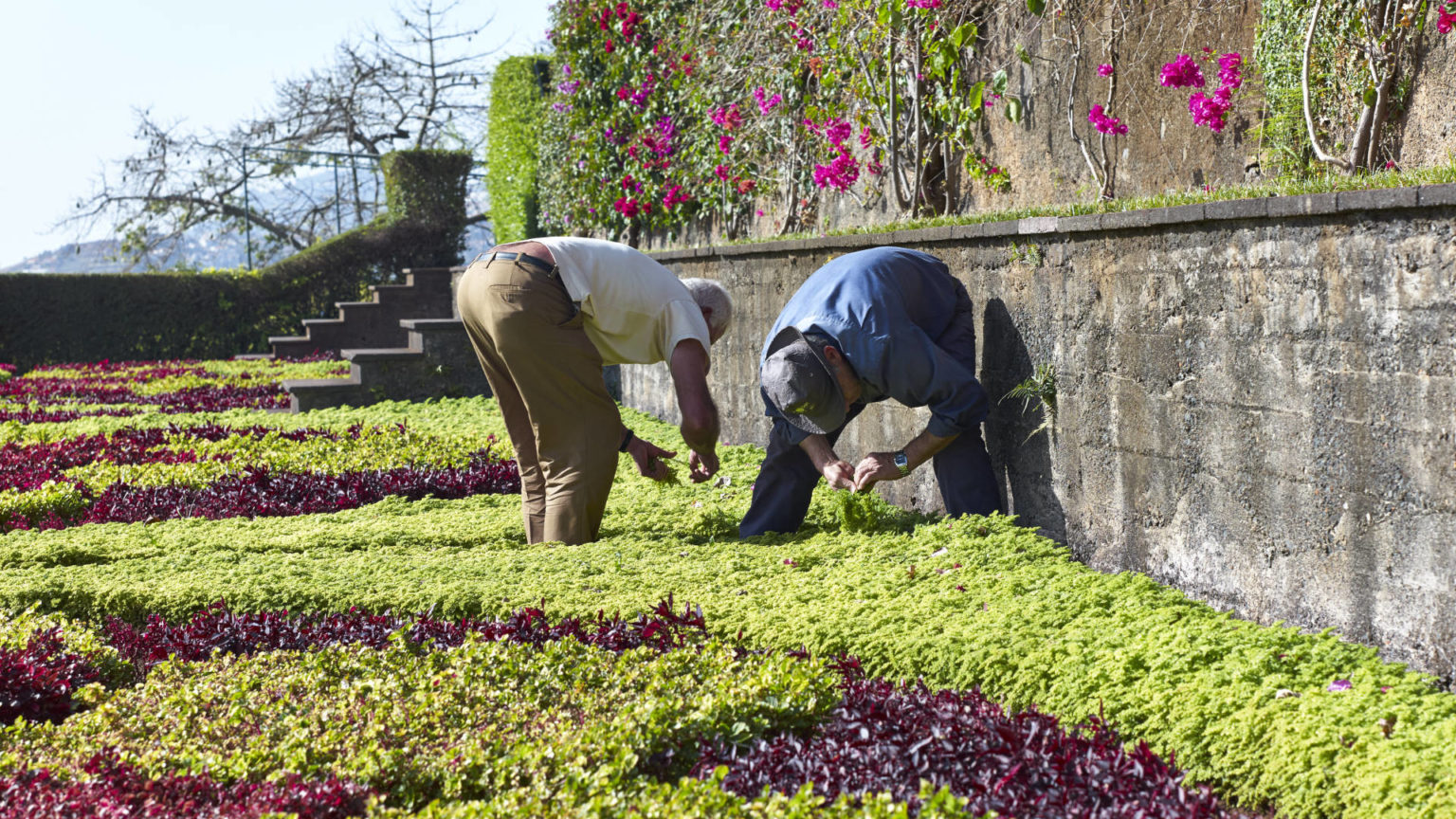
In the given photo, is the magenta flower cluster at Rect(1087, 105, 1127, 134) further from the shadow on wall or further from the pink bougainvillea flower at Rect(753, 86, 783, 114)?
the pink bougainvillea flower at Rect(753, 86, 783, 114)

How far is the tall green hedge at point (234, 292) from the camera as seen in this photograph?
680 inches

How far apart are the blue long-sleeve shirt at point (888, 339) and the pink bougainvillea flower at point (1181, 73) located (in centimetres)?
164

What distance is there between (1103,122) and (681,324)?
2.52 metres

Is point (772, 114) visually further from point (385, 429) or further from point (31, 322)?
point (31, 322)

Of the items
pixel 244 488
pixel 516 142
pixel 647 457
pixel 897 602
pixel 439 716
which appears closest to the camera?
pixel 439 716

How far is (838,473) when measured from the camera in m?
4.11

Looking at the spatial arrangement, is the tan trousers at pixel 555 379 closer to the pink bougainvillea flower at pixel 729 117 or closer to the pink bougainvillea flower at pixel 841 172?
the pink bougainvillea flower at pixel 841 172

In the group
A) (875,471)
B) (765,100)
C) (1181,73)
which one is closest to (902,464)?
(875,471)

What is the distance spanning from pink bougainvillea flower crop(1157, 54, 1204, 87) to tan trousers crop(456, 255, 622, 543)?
2753 millimetres

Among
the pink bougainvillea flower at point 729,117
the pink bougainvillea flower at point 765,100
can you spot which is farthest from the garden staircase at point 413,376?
the pink bougainvillea flower at point 765,100

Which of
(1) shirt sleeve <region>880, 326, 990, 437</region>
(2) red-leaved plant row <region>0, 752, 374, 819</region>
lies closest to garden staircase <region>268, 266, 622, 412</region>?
(1) shirt sleeve <region>880, 326, 990, 437</region>

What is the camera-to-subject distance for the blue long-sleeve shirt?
3.95 metres

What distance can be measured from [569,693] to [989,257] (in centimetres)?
257

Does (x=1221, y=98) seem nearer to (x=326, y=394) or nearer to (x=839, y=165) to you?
(x=839, y=165)
